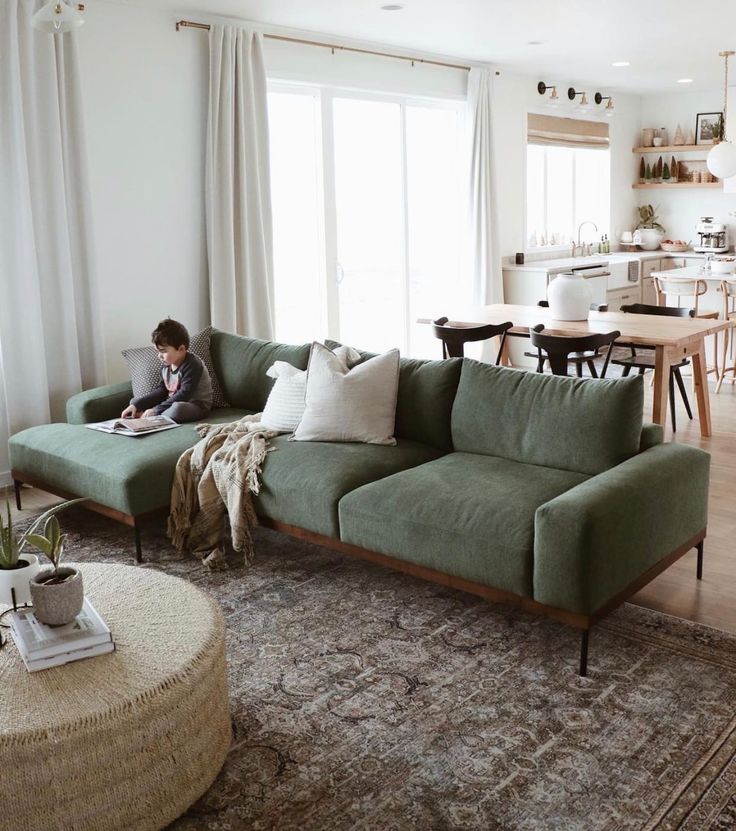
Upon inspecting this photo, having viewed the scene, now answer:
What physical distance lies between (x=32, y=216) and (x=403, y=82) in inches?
133

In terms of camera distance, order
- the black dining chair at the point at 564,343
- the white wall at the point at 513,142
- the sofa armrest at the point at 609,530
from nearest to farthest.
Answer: the sofa armrest at the point at 609,530 → the black dining chair at the point at 564,343 → the white wall at the point at 513,142

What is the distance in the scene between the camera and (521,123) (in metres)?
8.30

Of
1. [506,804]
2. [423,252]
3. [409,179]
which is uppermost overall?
[409,179]

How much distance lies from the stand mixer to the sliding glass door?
11.1 ft

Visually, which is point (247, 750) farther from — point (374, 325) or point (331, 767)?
point (374, 325)

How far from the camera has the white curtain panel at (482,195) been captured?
7.58m

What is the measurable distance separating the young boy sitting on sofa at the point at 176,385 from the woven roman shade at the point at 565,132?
5.11m

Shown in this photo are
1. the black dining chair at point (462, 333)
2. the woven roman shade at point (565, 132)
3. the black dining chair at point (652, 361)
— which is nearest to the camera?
the black dining chair at point (462, 333)

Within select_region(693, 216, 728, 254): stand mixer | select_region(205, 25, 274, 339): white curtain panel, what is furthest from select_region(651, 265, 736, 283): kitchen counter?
select_region(205, 25, 274, 339): white curtain panel

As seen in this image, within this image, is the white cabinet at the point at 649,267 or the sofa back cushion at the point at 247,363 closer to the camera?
the sofa back cushion at the point at 247,363

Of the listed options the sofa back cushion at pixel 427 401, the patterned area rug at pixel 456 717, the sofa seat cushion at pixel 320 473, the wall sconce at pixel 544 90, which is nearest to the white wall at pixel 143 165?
the sofa seat cushion at pixel 320 473

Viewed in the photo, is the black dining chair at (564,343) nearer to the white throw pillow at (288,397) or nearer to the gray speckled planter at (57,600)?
the white throw pillow at (288,397)

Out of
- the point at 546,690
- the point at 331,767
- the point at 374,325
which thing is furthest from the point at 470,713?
the point at 374,325

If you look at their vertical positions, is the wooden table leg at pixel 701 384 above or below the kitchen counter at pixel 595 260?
below
